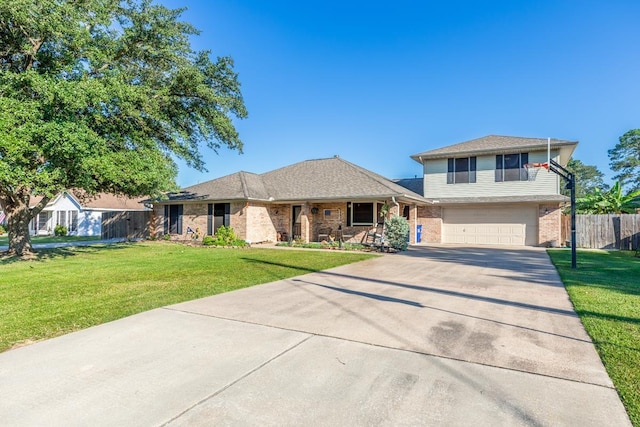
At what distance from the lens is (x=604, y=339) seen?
396cm

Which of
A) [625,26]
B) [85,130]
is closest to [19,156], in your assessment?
[85,130]

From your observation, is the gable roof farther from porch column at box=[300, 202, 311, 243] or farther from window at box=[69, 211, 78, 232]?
window at box=[69, 211, 78, 232]

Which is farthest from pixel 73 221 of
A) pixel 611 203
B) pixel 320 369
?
pixel 611 203

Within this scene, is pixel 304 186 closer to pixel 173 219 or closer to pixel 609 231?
pixel 173 219

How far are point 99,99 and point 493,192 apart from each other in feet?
60.4

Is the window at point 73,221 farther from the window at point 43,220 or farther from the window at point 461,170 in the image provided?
the window at point 461,170

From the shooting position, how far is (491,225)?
1931cm

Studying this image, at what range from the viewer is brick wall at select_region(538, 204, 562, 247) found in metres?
17.7

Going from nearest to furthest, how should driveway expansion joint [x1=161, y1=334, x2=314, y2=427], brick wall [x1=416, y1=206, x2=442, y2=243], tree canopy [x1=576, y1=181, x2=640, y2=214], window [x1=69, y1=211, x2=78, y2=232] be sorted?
1. driveway expansion joint [x1=161, y1=334, x2=314, y2=427]
2. tree canopy [x1=576, y1=181, x2=640, y2=214]
3. brick wall [x1=416, y1=206, x2=442, y2=243]
4. window [x1=69, y1=211, x2=78, y2=232]

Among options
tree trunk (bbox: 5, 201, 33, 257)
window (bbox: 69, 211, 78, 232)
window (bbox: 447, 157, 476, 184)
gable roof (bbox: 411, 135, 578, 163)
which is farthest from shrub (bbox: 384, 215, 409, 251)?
window (bbox: 69, 211, 78, 232)

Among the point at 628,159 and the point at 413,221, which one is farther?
the point at 628,159

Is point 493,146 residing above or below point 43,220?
above

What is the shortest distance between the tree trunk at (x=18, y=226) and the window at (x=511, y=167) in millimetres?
21825

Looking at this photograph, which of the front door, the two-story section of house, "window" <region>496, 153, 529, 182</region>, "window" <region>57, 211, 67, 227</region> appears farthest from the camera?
"window" <region>57, 211, 67, 227</region>
